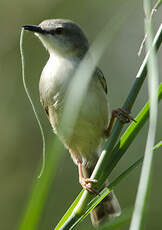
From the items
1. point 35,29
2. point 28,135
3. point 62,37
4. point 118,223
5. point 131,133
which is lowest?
point 28,135

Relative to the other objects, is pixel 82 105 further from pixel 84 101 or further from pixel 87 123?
pixel 87 123

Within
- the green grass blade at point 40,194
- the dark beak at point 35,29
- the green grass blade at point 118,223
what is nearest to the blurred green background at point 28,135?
the dark beak at point 35,29

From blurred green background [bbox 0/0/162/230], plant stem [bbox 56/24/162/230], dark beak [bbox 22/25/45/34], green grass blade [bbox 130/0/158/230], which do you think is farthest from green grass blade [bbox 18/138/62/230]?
blurred green background [bbox 0/0/162/230]

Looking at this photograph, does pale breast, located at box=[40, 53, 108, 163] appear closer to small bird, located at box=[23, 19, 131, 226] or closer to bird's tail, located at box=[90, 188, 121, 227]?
small bird, located at box=[23, 19, 131, 226]

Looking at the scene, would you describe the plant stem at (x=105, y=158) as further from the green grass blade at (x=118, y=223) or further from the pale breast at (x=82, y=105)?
the pale breast at (x=82, y=105)

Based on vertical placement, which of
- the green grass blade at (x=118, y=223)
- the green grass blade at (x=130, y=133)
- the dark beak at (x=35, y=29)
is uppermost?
the dark beak at (x=35, y=29)

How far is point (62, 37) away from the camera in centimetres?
326

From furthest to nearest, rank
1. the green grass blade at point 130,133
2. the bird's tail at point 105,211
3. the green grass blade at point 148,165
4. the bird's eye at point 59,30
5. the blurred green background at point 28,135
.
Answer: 1. the blurred green background at point 28,135
2. the bird's eye at point 59,30
3. the bird's tail at point 105,211
4. the green grass blade at point 130,133
5. the green grass blade at point 148,165

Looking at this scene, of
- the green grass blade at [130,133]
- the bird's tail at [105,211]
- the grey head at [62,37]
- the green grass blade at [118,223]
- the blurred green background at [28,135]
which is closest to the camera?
the green grass blade at [118,223]

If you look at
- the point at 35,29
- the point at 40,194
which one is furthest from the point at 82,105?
the point at 40,194

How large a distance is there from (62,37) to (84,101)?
2.33 feet

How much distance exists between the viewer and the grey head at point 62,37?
3117mm

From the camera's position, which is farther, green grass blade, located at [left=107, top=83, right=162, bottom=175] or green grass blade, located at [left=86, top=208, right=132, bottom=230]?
green grass blade, located at [left=107, top=83, right=162, bottom=175]

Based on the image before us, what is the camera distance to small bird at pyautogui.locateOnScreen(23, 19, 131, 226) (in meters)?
2.87
